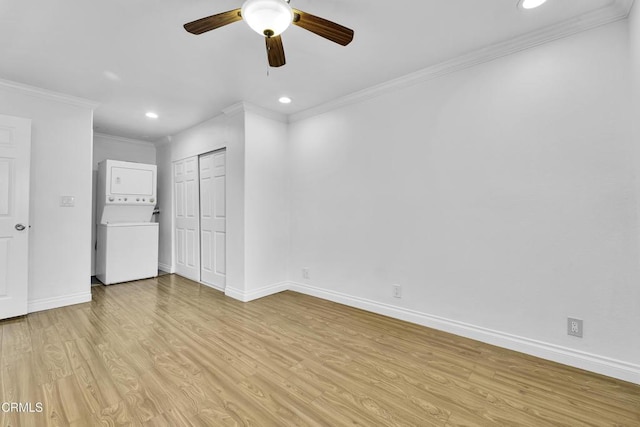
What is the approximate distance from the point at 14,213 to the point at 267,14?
135 inches

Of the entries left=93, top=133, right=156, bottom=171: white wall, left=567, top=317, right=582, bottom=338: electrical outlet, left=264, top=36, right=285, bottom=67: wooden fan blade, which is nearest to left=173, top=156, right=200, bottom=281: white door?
left=93, top=133, right=156, bottom=171: white wall

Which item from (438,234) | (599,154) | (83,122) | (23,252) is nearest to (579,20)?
(599,154)

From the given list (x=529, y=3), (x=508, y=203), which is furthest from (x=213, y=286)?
(x=529, y=3)

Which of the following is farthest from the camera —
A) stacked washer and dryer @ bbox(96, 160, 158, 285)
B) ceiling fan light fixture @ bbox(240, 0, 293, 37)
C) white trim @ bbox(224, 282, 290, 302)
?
stacked washer and dryer @ bbox(96, 160, 158, 285)

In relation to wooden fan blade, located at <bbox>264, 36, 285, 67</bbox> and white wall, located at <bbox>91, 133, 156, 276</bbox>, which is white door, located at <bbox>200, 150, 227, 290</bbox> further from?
wooden fan blade, located at <bbox>264, 36, 285, 67</bbox>

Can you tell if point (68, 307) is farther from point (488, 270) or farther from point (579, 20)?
point (579, 20)

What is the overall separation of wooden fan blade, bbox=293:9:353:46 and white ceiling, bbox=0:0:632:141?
299 millimetres

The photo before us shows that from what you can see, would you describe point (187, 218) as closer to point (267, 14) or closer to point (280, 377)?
point (280, 377)

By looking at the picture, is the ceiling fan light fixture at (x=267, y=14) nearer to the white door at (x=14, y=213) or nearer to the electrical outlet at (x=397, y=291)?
the electrical outlet at (x=397, y=291)

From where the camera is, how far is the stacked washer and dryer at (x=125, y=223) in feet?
14.1

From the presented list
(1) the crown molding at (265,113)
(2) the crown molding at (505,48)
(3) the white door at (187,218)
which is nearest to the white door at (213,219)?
(3) the white door at (187,218)

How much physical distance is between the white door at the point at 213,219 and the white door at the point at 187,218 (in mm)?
156

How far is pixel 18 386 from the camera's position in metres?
1.80

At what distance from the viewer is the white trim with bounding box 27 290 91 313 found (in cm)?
314
